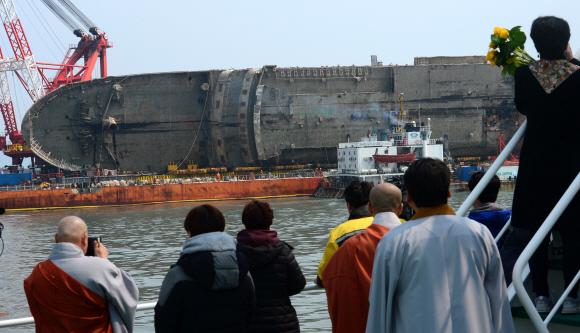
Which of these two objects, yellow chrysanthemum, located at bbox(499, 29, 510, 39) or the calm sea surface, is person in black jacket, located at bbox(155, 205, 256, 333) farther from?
the calm sea surface

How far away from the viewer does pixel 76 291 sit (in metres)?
3.00

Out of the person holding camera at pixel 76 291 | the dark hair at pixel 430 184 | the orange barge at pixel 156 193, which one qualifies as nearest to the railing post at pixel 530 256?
the dark hair at pixel 430 184

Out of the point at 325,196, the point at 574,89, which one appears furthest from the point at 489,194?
the point at 325,196

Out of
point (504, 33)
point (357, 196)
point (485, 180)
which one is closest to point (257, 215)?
point (357, 196)

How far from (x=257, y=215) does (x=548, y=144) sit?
70.8 inches

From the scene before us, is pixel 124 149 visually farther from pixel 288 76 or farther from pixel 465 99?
pixel 465 99

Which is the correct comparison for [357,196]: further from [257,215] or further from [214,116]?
[214,116]

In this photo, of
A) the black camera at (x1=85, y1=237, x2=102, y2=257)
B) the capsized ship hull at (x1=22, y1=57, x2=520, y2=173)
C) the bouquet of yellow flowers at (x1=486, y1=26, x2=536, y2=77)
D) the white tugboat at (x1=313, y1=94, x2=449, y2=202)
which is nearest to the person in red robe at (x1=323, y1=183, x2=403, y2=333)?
the bouquet of yellow flowers at (x1=486, y1=26, x2=536, y2=77)

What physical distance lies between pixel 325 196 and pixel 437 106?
18808 millimetres

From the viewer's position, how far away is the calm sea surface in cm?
1010

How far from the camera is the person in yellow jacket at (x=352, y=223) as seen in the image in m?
3.58

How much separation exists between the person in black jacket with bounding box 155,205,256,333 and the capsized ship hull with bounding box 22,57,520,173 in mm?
46680

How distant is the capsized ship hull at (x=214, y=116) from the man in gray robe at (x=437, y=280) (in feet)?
155

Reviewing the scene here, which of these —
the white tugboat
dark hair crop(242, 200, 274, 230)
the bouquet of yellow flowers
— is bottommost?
the white tugboat
